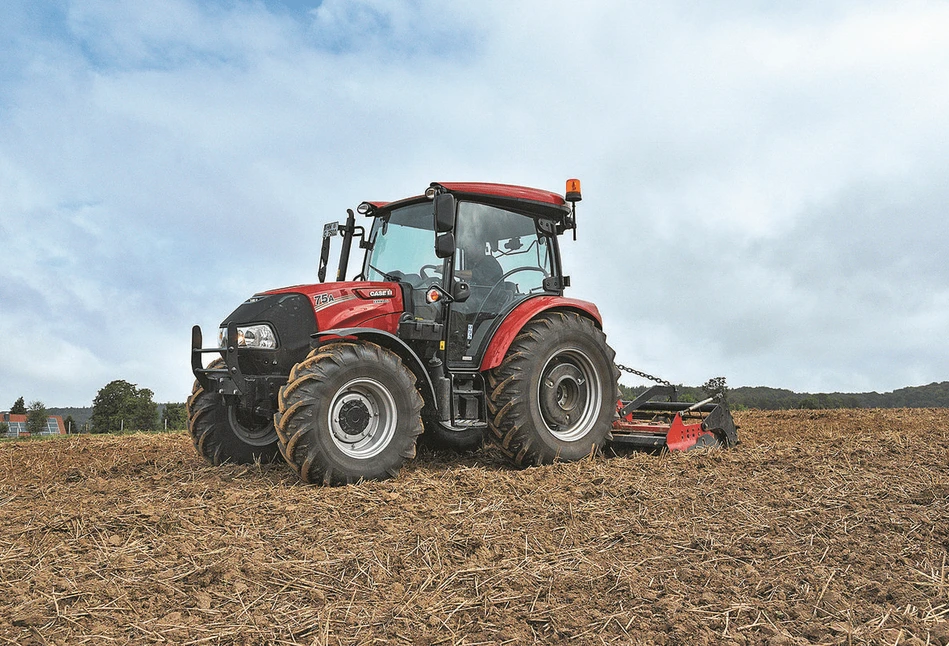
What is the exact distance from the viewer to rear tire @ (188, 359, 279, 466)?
6.68 meters

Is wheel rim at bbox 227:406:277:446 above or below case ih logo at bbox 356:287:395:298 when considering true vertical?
below

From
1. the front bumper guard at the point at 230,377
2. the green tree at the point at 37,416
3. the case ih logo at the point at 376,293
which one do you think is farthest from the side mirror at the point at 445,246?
the green tree at the point at 37,416

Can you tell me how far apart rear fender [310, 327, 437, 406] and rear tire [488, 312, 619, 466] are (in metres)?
0.63

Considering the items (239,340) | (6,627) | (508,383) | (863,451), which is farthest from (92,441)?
(863,451)

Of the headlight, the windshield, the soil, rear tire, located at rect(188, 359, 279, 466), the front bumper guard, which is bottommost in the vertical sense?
the soil

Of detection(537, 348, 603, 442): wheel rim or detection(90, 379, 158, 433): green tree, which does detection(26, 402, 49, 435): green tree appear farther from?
detection(537, 348, 603, 442): wheel rim

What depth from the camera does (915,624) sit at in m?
3.14

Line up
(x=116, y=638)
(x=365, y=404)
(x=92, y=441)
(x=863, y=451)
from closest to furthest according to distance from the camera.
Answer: (x=116, y=638) < (x=365, y=404) < (x=863, y=451) < (x=92, y=441)

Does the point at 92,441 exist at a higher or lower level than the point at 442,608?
higher

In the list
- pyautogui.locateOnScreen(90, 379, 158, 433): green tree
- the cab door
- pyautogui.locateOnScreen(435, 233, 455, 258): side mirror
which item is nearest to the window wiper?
the cab door

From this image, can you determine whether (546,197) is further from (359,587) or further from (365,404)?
(359,587)

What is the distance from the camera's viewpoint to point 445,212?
6.01 meters

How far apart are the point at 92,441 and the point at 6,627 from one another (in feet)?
23.2

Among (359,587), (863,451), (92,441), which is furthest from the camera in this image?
(92,441)
